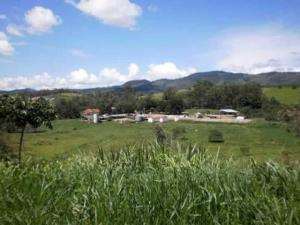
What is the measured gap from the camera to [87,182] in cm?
563

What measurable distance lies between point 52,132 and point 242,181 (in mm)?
99304

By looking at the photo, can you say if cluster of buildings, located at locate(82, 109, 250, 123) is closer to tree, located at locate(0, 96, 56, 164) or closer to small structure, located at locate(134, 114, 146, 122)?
small structure, located at locate(134, 114, 146, 122)

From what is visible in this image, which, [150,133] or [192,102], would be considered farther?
[192,102]

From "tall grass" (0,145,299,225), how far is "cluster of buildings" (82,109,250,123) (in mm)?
108457

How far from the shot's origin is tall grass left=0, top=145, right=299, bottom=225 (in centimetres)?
470

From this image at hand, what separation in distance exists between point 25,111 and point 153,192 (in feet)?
103

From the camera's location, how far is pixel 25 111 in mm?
35281

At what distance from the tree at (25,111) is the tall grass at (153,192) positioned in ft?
97.7

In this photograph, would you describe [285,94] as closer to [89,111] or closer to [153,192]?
[89,111]

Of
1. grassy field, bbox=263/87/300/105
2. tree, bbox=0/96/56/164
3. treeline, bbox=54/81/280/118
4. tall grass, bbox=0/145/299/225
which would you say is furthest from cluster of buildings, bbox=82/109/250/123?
tall grass, bbox=0/145/299/225

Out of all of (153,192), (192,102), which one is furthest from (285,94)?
(153,192)

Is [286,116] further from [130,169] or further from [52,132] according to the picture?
[130,169]

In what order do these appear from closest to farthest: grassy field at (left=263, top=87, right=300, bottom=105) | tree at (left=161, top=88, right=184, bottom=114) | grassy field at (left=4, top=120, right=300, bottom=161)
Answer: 1. grassy field at (left=4, top=120, right=300, bottom=161)
2. grassy field at (left=263, top=87, right=300, bottom=105)
3. tree at (left=161, top=88, right=184, bottom=114)

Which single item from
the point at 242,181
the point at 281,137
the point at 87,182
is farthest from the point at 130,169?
the point at 281,137
